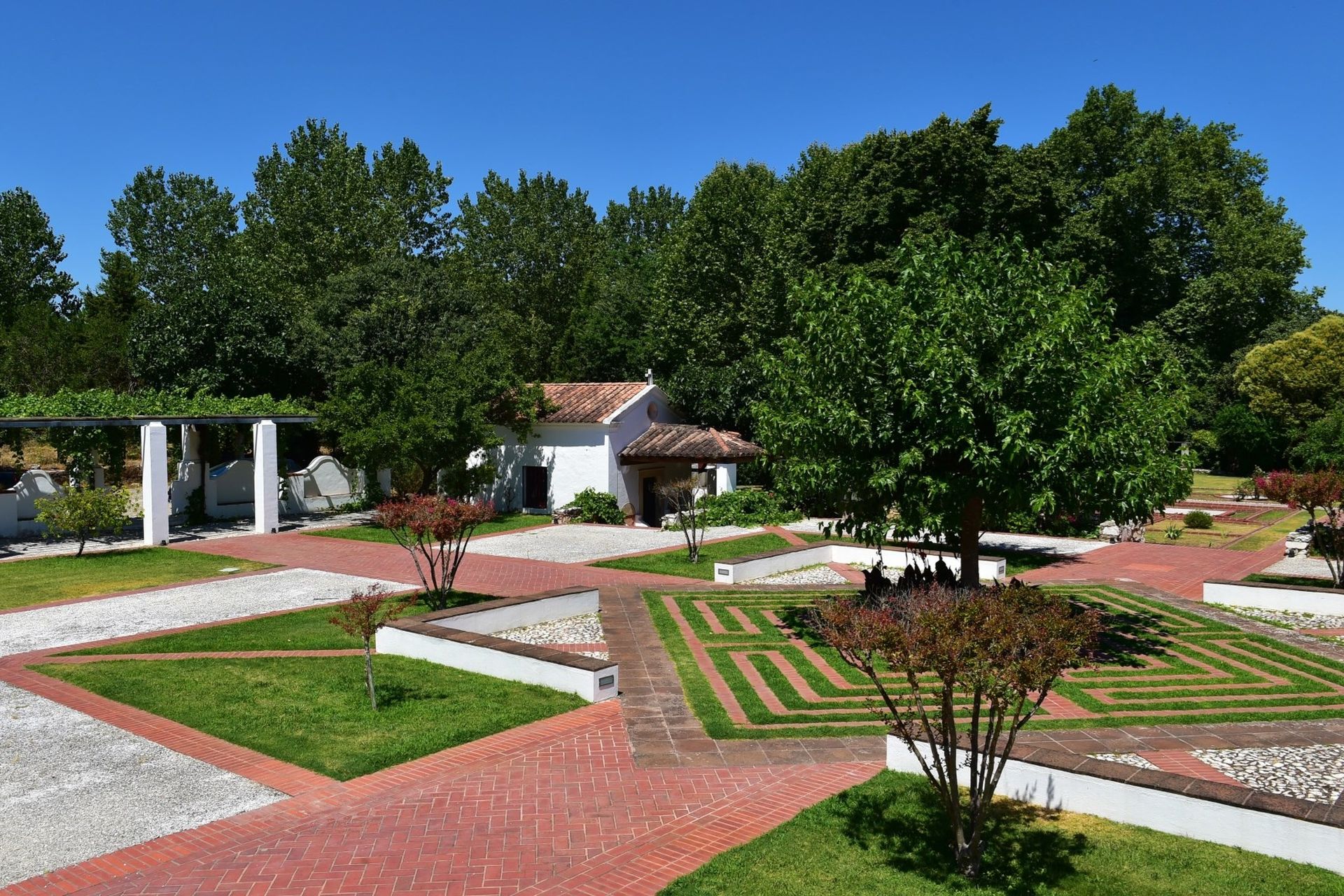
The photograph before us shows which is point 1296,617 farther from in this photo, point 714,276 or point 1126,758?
point 714,276

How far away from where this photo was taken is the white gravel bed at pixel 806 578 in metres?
20.2

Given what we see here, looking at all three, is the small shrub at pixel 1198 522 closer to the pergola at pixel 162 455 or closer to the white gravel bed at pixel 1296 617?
the white gravel bed at pixel 1296 617

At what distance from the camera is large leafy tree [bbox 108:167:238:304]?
5581cm

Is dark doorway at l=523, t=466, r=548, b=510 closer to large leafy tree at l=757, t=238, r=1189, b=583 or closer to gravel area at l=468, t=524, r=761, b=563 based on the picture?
gravel area at l=468, t=524, r=761, b=563

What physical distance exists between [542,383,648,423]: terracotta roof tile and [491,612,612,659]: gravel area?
15.8 m

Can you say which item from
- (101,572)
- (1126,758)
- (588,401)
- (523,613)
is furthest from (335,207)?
(1126,758)

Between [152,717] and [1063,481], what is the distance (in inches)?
475

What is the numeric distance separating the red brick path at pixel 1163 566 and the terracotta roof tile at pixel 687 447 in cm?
1166

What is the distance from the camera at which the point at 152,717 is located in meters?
10.6

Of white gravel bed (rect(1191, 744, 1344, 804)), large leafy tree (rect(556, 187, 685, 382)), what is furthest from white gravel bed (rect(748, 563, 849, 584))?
large leafy tree (rect(556, 187, 685, 382))

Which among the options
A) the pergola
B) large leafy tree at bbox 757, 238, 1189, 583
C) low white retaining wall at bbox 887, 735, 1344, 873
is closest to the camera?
Answer: low white retaining wall at bbox 887, 735, 1344, 873

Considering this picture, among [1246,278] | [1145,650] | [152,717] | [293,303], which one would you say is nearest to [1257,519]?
[1246,278]

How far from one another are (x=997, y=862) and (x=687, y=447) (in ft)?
81.8

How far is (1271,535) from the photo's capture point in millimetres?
28922
